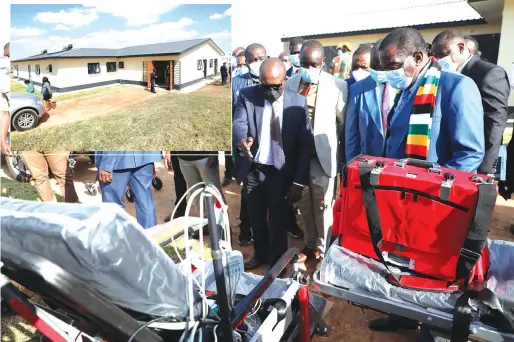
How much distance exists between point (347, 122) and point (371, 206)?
3.14ft

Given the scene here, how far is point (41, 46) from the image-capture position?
2.45 metres

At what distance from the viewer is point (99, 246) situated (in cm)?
124

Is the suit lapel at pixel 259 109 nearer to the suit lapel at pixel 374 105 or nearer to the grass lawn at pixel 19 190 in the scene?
the suit lapel at pixel 374 105

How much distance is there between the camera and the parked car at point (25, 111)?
2.52 m

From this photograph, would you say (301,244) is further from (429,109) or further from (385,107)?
(429,109)

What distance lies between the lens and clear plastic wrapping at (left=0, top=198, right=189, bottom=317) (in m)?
1.23

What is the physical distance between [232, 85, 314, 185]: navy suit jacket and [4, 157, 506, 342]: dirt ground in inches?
22.6

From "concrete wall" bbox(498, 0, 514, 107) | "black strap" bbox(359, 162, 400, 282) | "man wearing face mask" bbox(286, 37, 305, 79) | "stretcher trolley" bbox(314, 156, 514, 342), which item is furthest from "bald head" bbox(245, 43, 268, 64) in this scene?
"concrete wall" bbox(498, 0, 514, 107)

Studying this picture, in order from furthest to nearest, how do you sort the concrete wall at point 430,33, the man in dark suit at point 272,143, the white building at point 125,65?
the concrete wall at point 430,33 → the man in dark suit at point 272,143 → the white building at point 125,65

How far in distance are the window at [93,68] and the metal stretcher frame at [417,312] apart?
1815 mm

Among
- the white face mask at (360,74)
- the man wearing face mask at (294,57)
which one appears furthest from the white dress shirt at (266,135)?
the man wearing face mask at (294,57)

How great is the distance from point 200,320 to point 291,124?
6.24ft

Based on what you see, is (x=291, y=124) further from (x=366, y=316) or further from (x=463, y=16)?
(x=463, y=16)

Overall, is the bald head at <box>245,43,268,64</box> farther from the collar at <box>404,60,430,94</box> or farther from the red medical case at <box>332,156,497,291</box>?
the red medical case at <box>332,156,497,291</box>
